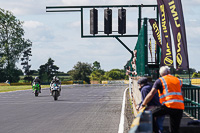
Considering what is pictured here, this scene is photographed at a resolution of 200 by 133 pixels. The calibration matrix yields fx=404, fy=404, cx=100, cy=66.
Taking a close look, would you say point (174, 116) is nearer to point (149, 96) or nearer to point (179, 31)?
point (149, 96)

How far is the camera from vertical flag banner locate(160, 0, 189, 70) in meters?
12.5

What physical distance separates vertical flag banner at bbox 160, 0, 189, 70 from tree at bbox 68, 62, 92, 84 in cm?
12339

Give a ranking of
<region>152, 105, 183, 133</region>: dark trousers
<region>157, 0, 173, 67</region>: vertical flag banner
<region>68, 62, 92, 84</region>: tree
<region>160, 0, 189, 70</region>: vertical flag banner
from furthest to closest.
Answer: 1. <region>68, 62, 92, 84</region>: tree
2. <region>157, 0, 173, 67</region>: vertical flag banner
3. <region>160, 0, 189, 70</region>: vertical flag banner
4. <region>152, 105, 183, 133</region>: dark trousers

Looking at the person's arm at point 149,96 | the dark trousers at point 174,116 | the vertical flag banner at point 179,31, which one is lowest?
the dark trousers at point 174,116

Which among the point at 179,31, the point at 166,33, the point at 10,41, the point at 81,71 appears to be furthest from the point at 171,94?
the point at 81,71

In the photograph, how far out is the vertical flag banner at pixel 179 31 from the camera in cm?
1246

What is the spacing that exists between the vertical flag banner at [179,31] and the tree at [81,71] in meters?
123

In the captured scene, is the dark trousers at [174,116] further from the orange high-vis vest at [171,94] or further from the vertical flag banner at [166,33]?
the vertical flag banner at [166,33]

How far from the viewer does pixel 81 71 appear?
141000 millimetres

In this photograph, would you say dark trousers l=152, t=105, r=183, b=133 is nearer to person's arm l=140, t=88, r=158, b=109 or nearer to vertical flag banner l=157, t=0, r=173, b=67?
person's arm l=140, t=88, r=158, b=109

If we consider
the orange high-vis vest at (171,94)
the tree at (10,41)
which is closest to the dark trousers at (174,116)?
the orange high-vis vest at (171,94)

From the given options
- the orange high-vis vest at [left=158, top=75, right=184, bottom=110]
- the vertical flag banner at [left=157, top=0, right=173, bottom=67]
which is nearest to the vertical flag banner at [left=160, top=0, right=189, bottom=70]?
the vertical flag banner at [left=157, top=0, right=173, bottom=67]

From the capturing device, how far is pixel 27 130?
38.3 ft

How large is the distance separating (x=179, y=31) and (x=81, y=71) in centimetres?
12886
